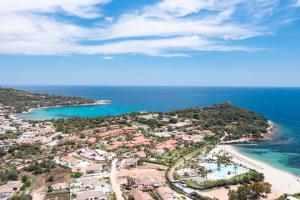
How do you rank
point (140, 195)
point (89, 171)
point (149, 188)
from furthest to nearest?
1. point (89, 171)
2. point (149, 188)
3. point (140, 195)

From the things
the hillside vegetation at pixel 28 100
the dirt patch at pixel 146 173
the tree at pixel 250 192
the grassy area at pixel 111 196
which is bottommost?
the grassy area at pixel 111 196

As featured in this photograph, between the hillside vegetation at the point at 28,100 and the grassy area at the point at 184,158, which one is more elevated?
the hillside vegetation at the point at 28,100

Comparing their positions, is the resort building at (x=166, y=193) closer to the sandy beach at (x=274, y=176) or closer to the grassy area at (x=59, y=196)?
the grassy area at (x=59, y=196)

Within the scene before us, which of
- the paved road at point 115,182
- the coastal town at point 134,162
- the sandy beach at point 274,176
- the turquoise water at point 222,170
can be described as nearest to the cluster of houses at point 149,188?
the coastal town at point 134,162

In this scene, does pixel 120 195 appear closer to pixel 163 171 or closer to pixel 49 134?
pixel 163 171

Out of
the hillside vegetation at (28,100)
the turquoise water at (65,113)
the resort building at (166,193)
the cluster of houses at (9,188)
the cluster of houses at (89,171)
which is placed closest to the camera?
the resort building at (166,193)

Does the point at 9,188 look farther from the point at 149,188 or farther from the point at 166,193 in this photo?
the point at 166,193

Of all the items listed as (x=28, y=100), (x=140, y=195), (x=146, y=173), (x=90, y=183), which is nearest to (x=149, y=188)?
(x=140, y=195)
